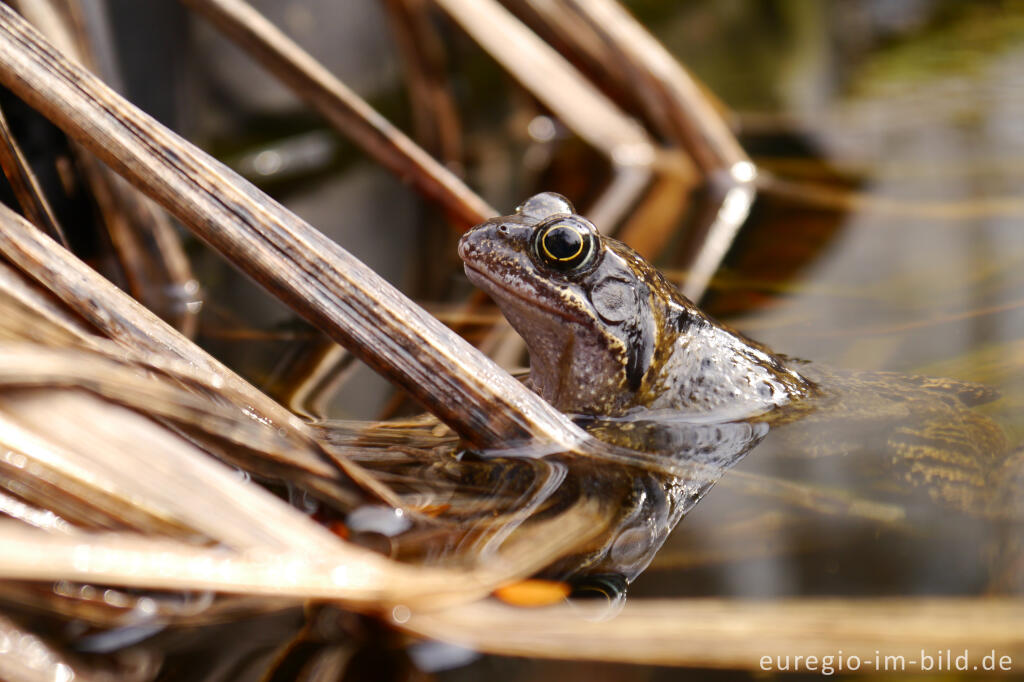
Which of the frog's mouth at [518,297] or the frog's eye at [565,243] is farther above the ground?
the frog's eye at [565,243]

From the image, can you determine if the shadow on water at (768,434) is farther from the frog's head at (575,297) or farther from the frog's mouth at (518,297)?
the frog's mouth at (518,297)

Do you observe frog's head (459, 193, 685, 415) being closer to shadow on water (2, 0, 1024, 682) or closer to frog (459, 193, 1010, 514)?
frog (459, 193, 1010, 514)

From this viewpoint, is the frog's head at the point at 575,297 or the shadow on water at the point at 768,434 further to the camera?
the frog's head at the point at 575,297

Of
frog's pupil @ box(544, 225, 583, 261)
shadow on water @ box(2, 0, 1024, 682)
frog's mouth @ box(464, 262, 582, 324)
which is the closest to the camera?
shadow on water @ box(2, 0, 1024, 682)

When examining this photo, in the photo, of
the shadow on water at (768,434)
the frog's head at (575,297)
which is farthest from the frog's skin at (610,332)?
the shadow on water at (768,434)

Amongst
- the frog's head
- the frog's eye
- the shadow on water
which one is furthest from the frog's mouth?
the shadow on water

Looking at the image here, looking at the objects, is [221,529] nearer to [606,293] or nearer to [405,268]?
[606,293]

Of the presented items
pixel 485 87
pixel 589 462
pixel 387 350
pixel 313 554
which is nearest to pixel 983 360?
pixel 589 462
